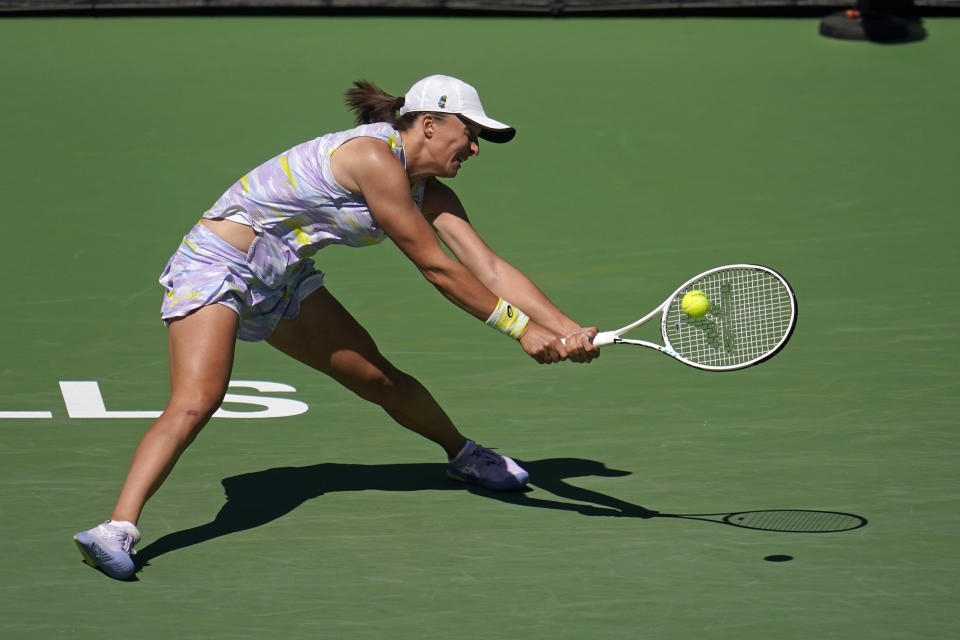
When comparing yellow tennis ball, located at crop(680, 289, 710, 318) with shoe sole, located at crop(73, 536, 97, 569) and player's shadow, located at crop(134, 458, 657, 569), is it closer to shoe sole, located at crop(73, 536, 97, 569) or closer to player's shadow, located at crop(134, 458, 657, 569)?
player's shadow, located at crop(134, 458, 657, 569)

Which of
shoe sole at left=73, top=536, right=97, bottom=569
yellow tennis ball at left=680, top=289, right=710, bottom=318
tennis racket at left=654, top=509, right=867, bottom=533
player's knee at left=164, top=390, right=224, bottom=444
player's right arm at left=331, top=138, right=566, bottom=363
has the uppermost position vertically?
player's right arm at left=331, top=138, right=566, bottom=363

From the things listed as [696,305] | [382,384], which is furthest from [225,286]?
[696,305]

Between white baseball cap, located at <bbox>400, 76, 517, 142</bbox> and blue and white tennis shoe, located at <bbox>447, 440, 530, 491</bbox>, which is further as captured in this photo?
blue and white tennis shoe, located at <bbox>447, 440, 530, 491</bbox>

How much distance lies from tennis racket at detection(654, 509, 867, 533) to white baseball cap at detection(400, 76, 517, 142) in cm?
156

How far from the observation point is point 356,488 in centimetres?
585

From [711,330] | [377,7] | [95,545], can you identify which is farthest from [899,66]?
[95,545]

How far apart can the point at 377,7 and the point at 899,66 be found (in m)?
4.25

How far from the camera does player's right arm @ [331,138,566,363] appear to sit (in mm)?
5109

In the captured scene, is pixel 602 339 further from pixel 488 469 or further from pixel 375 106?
A: pixel 375 106

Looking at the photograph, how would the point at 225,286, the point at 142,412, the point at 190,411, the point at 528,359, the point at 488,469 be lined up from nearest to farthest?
the point at 190,411 < the point at 225,286 < the point at 488,469 < the point at 142,412 < the point at 528,359

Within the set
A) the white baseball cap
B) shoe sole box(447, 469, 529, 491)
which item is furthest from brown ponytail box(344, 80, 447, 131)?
shoe sole box(447, 469, 529, 491)

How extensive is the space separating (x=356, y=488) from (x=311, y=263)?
93 cm

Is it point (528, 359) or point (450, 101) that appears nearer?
point (450, 101)

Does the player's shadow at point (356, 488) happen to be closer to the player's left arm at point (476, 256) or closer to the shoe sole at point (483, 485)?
the shoe sole at point (483, 485)
